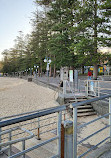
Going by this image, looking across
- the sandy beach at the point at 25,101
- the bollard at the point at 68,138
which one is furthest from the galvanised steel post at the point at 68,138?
the sandy beach at the point at 25,101

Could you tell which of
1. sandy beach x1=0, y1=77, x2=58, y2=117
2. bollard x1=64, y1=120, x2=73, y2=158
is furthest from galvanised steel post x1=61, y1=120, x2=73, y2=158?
sandy beach x1=0, y1=77, x2=58, y2=117

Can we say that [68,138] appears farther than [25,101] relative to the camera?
No

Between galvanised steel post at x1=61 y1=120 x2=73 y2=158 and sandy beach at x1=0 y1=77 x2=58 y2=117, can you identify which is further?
sandy beach at x1=0 y1=77 x2=58 y2=117

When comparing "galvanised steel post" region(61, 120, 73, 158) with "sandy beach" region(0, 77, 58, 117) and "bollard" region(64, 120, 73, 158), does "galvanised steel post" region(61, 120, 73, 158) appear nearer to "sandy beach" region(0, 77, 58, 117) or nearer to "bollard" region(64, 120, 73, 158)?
"bollard" region(64, 120, 73, 158)

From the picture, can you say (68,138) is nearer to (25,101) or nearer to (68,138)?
(68,138)

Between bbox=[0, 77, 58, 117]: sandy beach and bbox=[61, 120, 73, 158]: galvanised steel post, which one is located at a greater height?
bbox=[61, 120, 73, 158]: galvanised steel post

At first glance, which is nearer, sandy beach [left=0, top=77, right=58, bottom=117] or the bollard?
the bollard

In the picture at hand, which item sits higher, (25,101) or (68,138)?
(68,138)

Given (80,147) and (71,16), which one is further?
(71,16)

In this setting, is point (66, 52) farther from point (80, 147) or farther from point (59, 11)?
point (80, 147)

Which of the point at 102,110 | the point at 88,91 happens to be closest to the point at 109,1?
the point at 88,91

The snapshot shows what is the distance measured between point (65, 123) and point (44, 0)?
3060 cm

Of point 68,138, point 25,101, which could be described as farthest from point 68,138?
point 25,101

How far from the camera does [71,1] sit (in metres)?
21.2
